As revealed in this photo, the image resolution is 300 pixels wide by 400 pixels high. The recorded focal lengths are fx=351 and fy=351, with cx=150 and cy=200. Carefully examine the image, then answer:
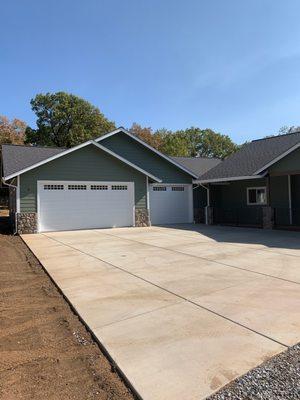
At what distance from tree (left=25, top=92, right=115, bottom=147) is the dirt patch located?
3857 cm

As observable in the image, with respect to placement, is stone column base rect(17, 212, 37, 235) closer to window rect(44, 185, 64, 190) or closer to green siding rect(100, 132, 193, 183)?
window rect(44, 185, 64, 190)

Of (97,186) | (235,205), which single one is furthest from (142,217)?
(235,205)

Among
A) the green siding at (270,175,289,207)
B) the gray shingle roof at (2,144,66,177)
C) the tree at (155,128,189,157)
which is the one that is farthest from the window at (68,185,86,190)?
the tree at (155,128,189,157)

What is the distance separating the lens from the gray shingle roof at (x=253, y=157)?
58.2 feet

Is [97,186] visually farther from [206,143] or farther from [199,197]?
[206,143]

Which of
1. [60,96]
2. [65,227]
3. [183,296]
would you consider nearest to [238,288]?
[183,296]

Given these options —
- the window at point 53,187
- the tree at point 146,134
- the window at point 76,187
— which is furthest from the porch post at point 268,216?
the tree at point 146,134

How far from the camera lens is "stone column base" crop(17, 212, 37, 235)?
15797mm

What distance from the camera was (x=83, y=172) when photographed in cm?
1752

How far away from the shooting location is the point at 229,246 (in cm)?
1108

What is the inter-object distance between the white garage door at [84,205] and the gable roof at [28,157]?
1.06 metres

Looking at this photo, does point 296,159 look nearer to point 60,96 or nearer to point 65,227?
point 65,227

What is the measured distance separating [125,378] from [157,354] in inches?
20.7

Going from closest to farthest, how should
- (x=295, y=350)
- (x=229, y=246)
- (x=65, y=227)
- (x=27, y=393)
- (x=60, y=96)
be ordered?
(x=27, y=393) < (x=295, y=350) < (x=229, y=246) < (x=65, y=227) < (x=60, y=96)
